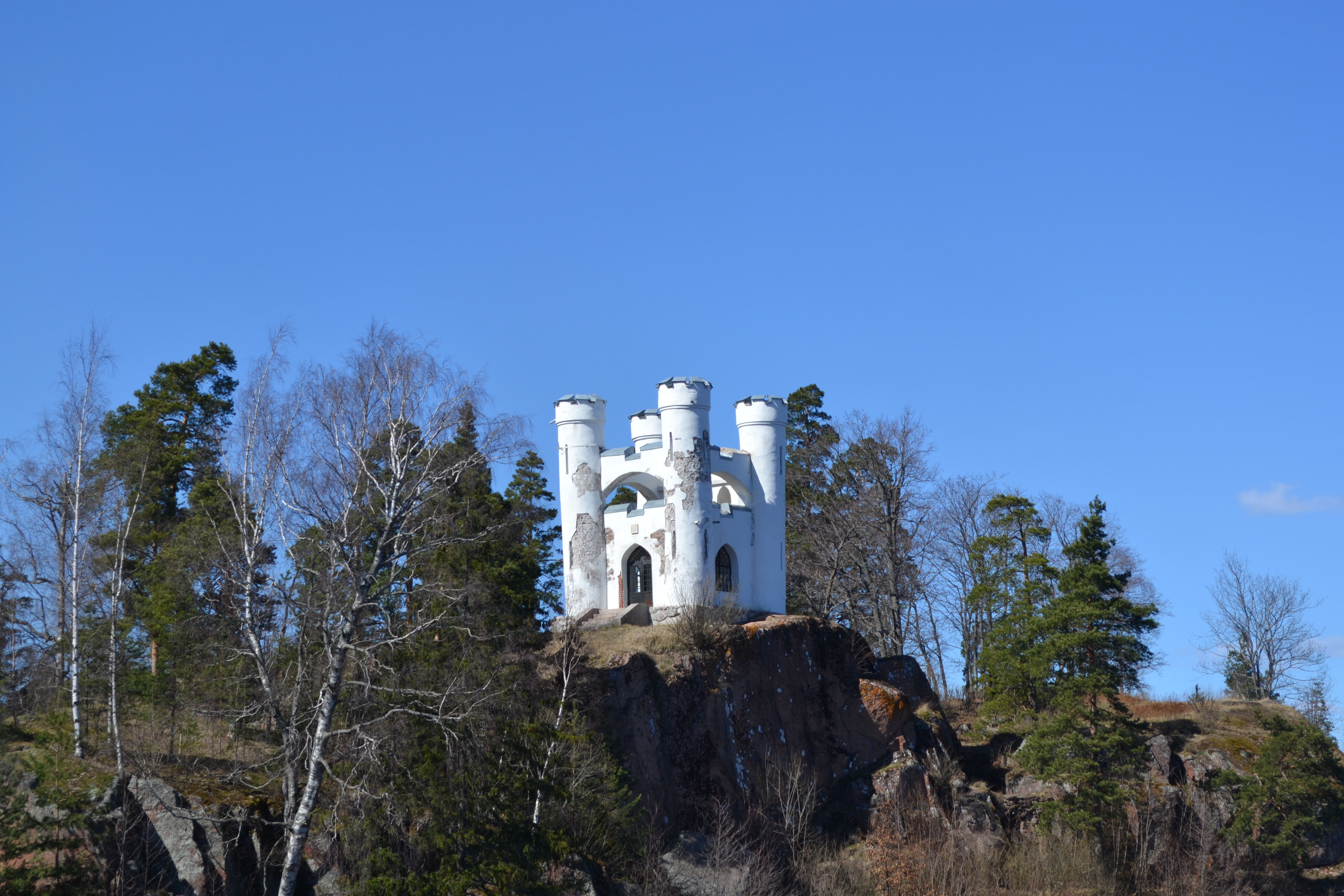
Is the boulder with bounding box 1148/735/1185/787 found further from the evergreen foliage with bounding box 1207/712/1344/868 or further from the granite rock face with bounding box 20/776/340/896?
the granite rock face with bounding box 20/776/340/896

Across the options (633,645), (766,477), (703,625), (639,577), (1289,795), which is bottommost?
(1289,795)

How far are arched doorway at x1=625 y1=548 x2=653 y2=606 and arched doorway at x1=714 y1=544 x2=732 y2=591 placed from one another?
5.85 feet

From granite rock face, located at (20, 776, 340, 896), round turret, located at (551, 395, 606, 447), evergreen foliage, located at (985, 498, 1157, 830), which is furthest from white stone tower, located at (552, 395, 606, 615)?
granite rock face, located at (20, 776, 340, 896)

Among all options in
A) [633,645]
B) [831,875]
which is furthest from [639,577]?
[831,875]

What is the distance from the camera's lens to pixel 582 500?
36.4 m

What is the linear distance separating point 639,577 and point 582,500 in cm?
260

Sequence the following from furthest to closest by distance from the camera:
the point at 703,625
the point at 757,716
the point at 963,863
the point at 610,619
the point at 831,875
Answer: the point at 610,619 < the point at 757,716 < the point at 703,625 < the point at 963,863 < the point at 831,875

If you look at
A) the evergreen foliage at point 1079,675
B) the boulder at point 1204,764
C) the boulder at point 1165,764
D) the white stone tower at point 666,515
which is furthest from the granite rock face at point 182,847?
the boulder at point 1204,764

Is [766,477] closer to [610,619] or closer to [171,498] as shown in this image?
[610,619]

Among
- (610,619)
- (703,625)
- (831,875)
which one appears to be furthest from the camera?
(610,619)

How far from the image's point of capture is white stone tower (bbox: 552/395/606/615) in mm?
35812

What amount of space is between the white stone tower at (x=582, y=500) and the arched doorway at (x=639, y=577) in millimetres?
663

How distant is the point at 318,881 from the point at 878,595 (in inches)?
1065

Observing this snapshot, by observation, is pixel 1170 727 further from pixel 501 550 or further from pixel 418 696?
pixel 418 696
